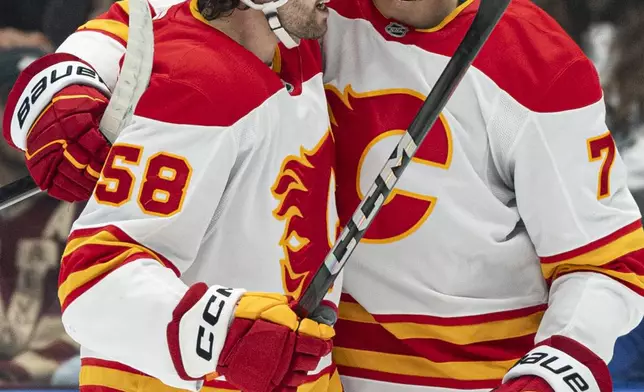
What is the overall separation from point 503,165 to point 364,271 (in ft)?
0.92

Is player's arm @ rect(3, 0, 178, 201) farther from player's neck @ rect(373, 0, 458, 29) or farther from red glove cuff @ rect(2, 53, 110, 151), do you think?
player's neck @ rect(373, 0, 458, 29)

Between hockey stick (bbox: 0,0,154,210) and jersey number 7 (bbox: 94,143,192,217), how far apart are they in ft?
0.37

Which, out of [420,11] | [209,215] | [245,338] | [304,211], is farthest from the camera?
[420,11]

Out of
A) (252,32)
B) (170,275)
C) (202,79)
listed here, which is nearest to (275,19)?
(252,32)

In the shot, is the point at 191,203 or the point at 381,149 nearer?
the point at 191,203

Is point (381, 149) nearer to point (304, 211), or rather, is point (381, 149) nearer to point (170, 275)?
point (304, 211)

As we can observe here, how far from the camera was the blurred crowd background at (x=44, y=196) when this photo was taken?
281 centimetres

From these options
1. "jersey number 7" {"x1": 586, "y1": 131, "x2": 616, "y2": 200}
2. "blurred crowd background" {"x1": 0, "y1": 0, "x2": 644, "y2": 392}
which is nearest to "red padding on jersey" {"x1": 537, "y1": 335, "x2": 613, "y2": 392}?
"jersey number 7" {"x1": 586, "y1": 131, "x2": 616, "y2": 200}

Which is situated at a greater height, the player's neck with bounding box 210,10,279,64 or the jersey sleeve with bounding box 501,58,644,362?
the player's neck with bounding box 210,10,279,64

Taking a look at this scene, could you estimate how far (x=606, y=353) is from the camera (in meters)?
1.44

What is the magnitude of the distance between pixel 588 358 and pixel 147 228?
0.64m

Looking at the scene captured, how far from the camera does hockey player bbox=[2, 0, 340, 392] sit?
1.23 meters

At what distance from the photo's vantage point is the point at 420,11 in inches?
60.4

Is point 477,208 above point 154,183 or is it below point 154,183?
below
